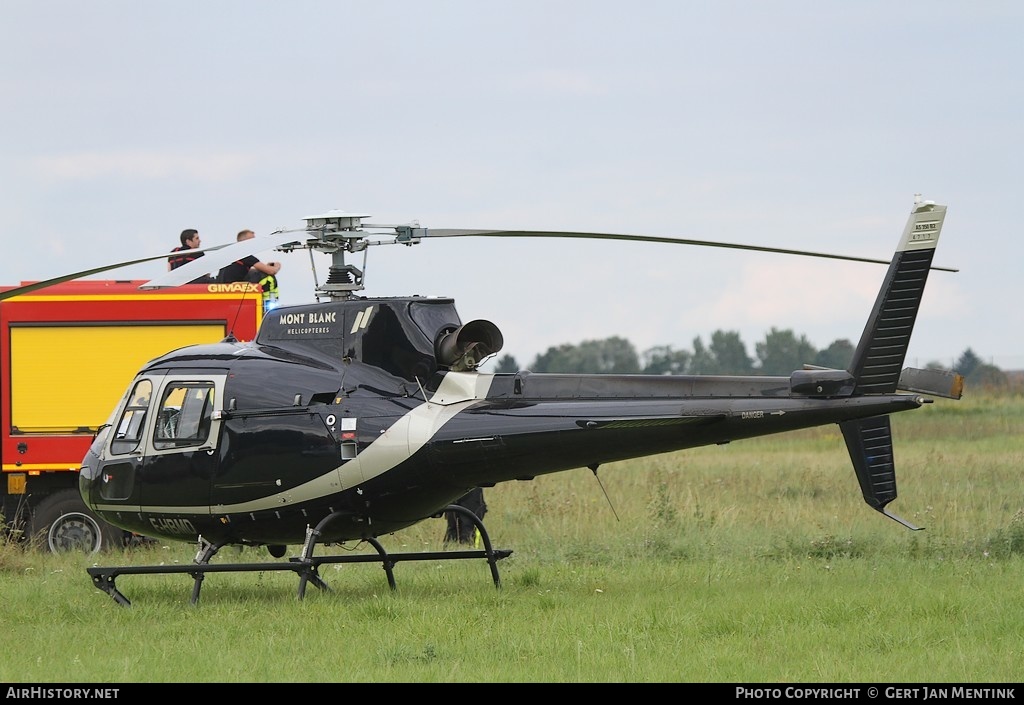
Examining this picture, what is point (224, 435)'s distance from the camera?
460 inches

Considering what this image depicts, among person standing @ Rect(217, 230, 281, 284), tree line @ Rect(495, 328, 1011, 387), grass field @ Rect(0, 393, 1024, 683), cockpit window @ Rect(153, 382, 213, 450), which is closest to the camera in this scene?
grass field @ Rect(0, 393, 1024, 683)

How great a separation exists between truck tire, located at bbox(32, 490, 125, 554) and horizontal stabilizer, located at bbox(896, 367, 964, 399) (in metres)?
9.80

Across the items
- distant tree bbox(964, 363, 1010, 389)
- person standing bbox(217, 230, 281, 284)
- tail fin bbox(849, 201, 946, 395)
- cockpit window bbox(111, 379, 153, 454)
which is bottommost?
distant tree bbox(964, 363, 1010, 389)

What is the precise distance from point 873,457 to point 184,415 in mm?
5863

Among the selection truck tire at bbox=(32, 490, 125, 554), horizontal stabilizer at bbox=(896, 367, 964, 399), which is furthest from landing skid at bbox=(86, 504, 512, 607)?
truck tire at bbox=(32, 490, 125, 554)

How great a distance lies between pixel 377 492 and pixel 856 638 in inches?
165

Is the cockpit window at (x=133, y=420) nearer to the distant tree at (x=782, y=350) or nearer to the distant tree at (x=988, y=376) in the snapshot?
the distant tree at (x=988, y=376)

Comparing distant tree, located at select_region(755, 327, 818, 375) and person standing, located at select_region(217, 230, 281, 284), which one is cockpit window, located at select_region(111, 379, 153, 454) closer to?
person standing, located at select_region(217, 230, 281, 284)

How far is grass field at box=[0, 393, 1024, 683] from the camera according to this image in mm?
8758

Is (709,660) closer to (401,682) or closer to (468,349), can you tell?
(401,682)

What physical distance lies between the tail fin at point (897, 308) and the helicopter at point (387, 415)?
0.04 feet

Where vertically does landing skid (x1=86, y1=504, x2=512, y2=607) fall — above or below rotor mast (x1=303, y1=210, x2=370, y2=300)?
below

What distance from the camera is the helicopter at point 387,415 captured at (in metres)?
Answer: 10.8
